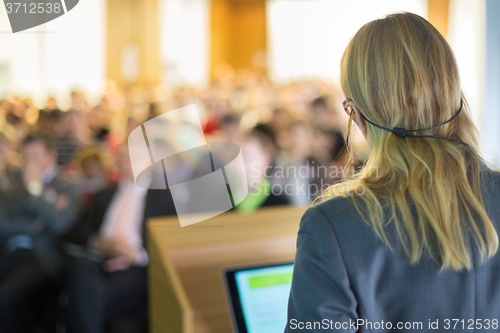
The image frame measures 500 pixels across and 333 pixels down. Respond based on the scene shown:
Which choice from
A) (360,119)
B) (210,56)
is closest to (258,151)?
(360,119)

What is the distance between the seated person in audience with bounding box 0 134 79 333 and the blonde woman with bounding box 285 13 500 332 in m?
1.88

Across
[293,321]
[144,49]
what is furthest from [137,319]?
[144,49]

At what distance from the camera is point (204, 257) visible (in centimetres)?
106

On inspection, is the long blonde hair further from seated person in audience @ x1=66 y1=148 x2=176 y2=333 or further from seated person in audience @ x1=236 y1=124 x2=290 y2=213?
seated person in audience @ x1=66 y1=148 x2=176 y2=333

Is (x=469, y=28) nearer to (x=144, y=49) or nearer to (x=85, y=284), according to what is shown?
(x=85, y=284)

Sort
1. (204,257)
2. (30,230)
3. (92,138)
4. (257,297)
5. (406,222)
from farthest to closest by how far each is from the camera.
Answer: (92,138) → (30,230) → (204,257) → (257,297) → (406,222)

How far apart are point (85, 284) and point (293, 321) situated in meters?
1.62

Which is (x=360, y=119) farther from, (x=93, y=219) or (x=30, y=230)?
(x=30, y=230)

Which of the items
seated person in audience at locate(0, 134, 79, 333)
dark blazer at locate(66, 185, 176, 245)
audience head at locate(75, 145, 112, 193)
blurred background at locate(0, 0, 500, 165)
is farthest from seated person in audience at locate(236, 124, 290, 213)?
seated person in audience at locate(0, 134, 79, 333)
